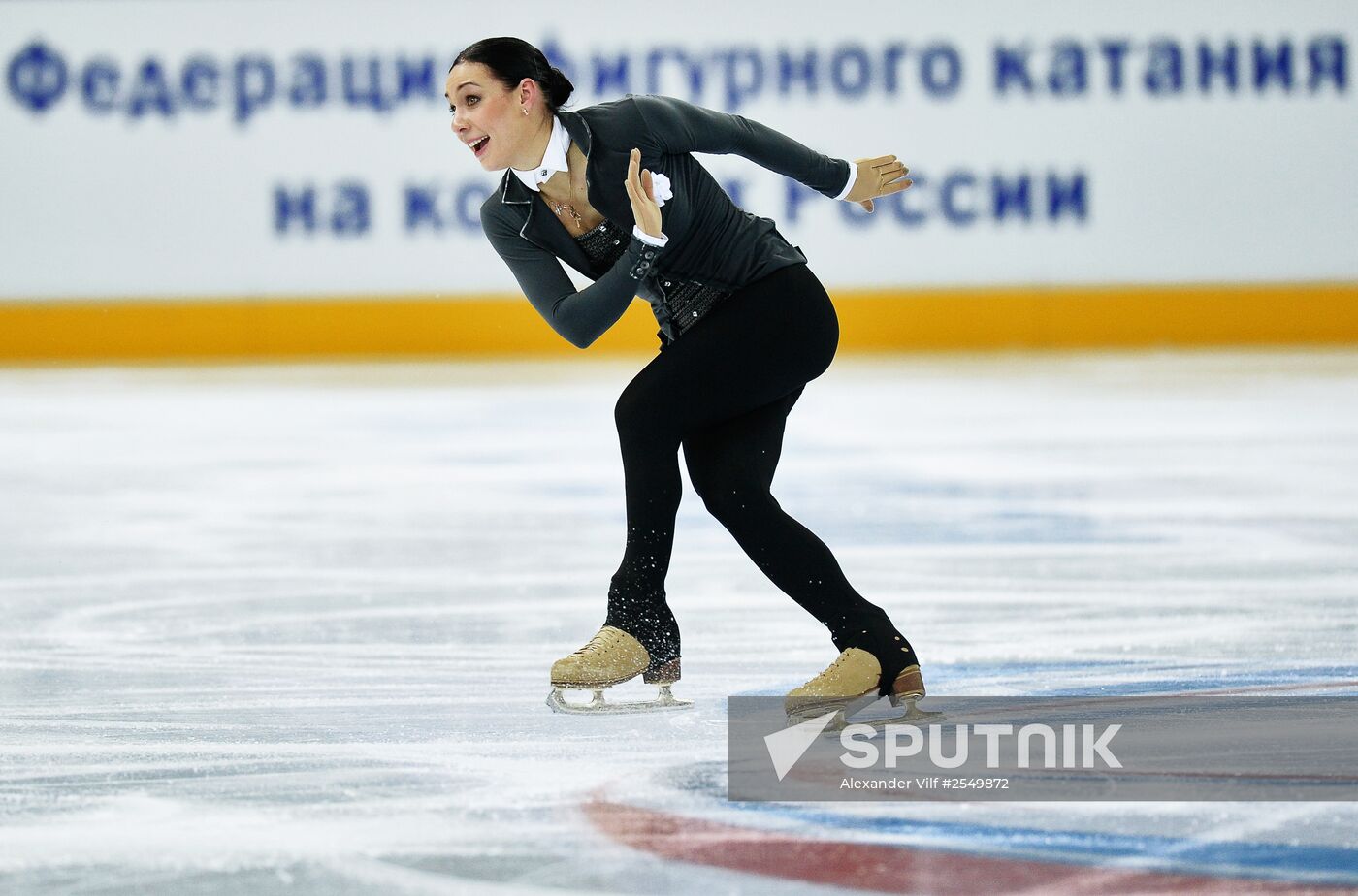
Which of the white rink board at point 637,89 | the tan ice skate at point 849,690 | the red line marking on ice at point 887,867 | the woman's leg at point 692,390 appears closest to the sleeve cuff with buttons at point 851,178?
the woman's leg at point 692,390

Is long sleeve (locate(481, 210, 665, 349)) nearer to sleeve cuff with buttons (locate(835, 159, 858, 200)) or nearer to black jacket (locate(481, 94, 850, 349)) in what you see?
black jacket (locate(481, 94, 850, 349))

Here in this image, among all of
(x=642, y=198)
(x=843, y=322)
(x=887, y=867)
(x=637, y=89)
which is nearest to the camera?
(x=887, y=867)

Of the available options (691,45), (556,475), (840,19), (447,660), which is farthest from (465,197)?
(447,660)

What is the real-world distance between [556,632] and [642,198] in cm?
110

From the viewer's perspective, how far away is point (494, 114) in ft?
8.06

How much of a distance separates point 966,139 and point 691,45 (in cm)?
181

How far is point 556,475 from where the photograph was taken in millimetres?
5684

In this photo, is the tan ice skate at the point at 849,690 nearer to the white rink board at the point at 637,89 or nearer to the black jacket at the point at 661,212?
the black jacket at the point at 661,212

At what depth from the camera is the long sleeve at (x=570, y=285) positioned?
92.4 inches

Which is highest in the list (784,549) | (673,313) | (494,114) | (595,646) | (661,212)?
(494,114)

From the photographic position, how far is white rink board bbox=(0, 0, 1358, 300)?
38.1 ft

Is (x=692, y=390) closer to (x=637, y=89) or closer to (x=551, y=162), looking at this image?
(x=551, y=162)

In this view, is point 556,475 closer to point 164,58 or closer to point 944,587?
point 944,587

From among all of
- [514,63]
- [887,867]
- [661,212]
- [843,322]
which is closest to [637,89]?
[843,322]
